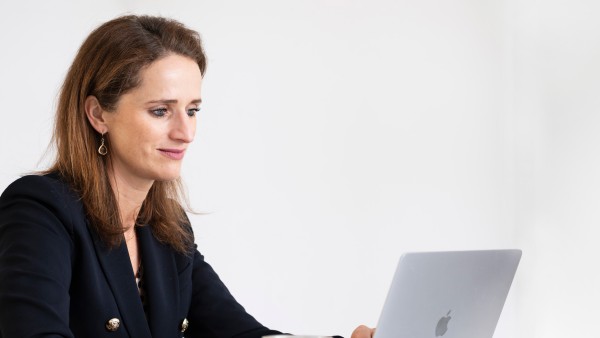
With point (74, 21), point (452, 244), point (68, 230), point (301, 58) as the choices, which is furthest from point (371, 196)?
point (68, 230)

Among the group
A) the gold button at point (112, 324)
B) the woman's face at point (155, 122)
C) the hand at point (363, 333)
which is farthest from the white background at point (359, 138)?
the hand at point (363, 333)

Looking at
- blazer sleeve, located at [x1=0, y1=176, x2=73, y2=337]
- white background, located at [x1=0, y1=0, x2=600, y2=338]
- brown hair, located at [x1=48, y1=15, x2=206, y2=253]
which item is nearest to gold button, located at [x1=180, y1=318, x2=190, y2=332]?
brown hair, located at [x1=48, y1=15, x2=206, y2=253]

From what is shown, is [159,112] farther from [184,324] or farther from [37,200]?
[184,324]

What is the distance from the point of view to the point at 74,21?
13.3ft

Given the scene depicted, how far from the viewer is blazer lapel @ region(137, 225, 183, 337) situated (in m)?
2.13

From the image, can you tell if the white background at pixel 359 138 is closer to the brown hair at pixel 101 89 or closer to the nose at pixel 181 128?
the brown hair at pixel 101 89

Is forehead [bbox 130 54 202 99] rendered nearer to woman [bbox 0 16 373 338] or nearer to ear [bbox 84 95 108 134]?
woman [bbox 0 16 373 338]

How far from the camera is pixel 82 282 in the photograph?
1.97m

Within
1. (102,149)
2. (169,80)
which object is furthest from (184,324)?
(169,80)

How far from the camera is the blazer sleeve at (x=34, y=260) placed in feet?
5.67

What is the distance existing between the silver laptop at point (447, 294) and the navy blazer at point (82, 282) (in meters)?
0.61

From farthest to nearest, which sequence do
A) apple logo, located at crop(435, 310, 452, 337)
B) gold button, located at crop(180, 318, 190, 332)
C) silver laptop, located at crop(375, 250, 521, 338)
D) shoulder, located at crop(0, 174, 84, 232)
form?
gold button, located at crop(180, 318, 190, 332)
shoulder, located at crop(0, 174, 84, 232)
apple logo, located at crop(435, 310, 452, 337)
silver laptop, located at crop(375, 250, 521, 338)

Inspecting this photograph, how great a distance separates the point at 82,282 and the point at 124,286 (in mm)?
114

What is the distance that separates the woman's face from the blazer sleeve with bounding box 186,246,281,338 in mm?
377
